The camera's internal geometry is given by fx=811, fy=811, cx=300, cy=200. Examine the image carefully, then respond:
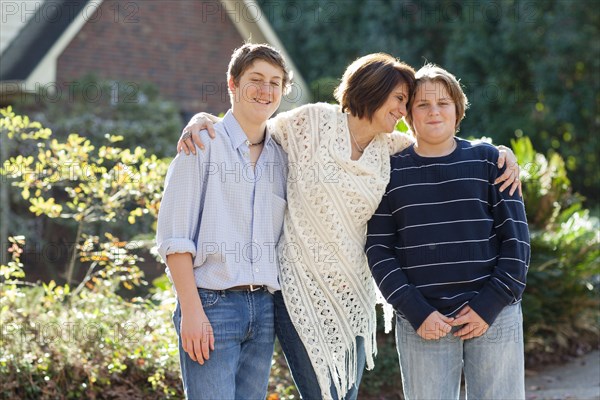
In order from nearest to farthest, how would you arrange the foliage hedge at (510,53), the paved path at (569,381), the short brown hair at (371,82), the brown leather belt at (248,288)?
the brown leather belt at (248,288), the short brown hair at (371,82), the paved path at (569,381), the foliage hedge at (510,53)

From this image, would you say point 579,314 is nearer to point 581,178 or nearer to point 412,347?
point 412,347

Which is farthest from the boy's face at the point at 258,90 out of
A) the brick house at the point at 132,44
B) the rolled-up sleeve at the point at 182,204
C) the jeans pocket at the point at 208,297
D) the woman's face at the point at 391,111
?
the brick house at the point at 132,44

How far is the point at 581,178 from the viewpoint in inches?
619

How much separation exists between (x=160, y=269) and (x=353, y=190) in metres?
5.99

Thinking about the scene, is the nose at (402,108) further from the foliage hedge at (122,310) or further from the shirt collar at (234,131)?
the foliage hedge at (122,310)

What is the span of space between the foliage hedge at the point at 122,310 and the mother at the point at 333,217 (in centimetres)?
188

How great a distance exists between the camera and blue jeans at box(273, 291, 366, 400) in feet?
11.4

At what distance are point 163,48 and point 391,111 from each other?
970cm

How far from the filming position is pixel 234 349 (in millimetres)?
3229

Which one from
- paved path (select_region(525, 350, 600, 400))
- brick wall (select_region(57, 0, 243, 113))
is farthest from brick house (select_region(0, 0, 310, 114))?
paved path (select_region(525, 350, 600, 400))

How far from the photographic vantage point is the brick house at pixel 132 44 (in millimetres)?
11211

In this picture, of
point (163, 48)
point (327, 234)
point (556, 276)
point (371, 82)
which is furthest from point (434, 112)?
point (163, 48)

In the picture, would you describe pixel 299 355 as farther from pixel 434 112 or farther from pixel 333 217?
pixel 434 112

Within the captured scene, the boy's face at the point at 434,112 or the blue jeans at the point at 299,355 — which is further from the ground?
the boy's face at the point at 434,112
